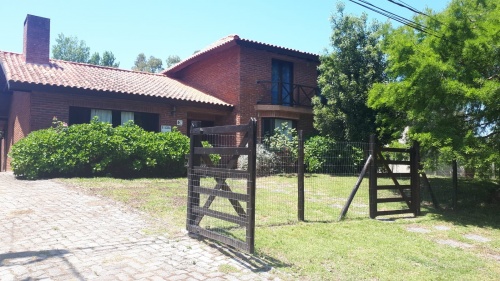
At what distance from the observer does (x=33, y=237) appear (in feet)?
17.5

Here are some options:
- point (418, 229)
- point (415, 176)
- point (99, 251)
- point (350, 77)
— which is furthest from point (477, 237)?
point (350, 77)

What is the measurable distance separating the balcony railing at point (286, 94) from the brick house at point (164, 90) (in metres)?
0.04

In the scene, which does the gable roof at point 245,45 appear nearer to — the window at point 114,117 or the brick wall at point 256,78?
the brick wall at point 256,78

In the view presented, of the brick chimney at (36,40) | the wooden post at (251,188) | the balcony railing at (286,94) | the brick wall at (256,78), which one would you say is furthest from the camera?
the balcony railing at (286,94)

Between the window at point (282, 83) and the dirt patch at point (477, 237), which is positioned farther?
the window at point (282, 83)

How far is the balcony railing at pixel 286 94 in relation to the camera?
17.0 meters

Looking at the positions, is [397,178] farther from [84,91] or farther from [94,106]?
[94,106]

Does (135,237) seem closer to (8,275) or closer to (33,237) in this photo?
(33,237)

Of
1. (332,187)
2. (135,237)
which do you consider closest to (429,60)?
(332,187)

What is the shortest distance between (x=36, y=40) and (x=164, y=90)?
5.17 meters

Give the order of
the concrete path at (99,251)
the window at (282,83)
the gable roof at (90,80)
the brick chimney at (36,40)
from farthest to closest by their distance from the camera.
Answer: the window at (282,83) → the brick chimney at (36,40) → the gable roof at (90,80) → the concrete path at (99,251)

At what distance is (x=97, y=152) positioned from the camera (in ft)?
37.6

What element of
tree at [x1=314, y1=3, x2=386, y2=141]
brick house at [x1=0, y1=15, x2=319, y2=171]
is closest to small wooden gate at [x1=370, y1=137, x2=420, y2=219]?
tree at [x1=314, y1=3, x2=386, y2=141]

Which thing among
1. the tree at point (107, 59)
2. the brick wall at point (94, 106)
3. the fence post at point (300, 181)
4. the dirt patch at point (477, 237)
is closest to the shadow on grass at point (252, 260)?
the fence post at point (300, 181)
